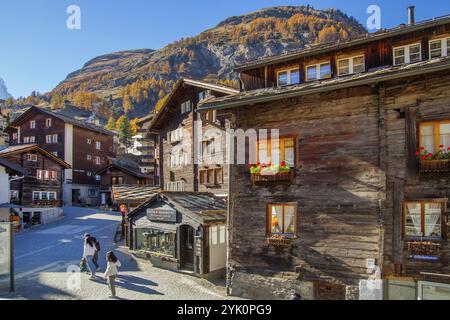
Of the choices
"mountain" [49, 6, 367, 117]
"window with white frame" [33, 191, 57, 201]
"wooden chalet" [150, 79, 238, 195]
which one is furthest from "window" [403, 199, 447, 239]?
"mountain" [49, 6, 367, 117]

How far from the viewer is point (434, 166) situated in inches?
452

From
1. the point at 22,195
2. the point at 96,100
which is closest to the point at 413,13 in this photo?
the point at 22,195

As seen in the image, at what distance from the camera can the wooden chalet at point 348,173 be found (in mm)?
11844

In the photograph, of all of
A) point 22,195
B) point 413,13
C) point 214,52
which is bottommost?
point 22,195

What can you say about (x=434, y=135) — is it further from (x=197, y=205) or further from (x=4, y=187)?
(x=4, y=187)

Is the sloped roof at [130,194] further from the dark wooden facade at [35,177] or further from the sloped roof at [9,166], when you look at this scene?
the dark wooden facade at [35,177]

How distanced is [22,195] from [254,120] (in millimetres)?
32289

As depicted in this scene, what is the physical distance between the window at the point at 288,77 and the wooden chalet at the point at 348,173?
0.15 feet

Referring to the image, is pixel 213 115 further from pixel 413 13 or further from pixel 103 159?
pixel 103 159

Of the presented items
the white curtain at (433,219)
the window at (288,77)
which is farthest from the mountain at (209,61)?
the white curtain at (433,219)

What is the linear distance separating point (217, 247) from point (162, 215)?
3.69m

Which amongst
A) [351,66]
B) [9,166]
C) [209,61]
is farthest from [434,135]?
[209,61]

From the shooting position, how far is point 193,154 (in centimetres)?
2728

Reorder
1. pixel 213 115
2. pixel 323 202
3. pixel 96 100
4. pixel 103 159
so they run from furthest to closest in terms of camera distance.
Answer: pixel 96 100, pixel 103 159, pixel 213 115, pixel 323 202
